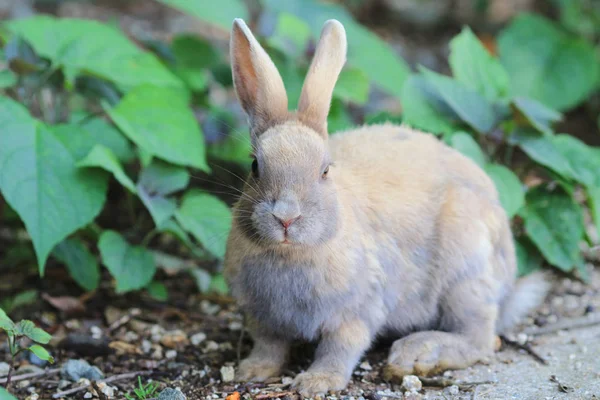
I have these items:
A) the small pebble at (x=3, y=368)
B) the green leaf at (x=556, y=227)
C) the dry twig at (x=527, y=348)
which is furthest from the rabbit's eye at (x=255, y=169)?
the green leaf at (x=556, y=227)

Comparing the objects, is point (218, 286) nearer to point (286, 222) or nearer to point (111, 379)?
point (111, 379)

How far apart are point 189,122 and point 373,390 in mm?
2356

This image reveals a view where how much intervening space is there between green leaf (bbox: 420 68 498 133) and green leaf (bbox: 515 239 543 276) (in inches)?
34.0

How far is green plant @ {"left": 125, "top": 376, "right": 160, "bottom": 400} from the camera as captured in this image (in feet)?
13.9

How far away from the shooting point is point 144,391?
431 cm

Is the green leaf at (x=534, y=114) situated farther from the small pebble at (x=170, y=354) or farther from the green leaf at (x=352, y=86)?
the small pebble at (x=170, y=354)

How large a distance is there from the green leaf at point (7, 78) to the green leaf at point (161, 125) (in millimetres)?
641

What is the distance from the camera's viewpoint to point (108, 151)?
525 centimetres

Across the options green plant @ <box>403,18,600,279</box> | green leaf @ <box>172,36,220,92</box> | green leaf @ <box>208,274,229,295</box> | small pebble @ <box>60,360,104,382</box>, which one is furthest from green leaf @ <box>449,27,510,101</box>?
small pebble @ <box>60,360,104,382</box>

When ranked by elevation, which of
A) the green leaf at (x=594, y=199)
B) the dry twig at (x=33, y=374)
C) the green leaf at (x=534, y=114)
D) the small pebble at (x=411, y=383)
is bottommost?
the dry twig at (x=33, y=374)

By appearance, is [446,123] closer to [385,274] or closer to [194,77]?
[385,274]

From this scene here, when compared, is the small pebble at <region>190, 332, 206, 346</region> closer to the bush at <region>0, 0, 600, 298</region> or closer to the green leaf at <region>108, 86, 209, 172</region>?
the bush at <region>0, 0, 600, 298</region>

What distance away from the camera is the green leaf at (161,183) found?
539cm

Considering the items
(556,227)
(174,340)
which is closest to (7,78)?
(174,340)
